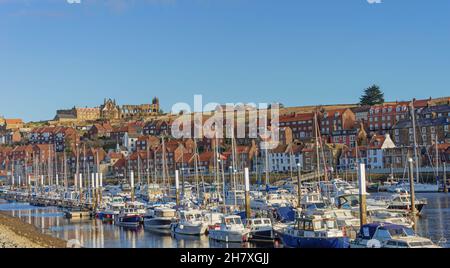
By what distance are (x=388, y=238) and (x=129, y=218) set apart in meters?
18.1

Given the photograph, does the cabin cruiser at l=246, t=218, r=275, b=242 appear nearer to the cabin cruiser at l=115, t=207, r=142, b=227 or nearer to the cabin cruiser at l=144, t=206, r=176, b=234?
the cabin cruiser at l=144, t=206, r=176, b=234

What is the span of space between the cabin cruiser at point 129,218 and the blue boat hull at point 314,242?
13.4 metres

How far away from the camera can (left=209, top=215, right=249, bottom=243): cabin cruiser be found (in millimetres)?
23750

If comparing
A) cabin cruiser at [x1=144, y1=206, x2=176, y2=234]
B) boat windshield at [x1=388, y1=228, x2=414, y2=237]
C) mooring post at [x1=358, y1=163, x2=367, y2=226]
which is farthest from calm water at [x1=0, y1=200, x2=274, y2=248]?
boat windshield at [x1=388, y1=228, x2=414, y2=237]

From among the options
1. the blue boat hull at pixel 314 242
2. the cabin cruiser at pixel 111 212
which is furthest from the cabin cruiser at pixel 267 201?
the blue boat hull at pixel 314 242

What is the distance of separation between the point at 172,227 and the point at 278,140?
5448cm

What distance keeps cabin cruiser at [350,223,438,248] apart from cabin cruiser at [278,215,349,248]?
71 cm

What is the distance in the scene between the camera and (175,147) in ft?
272

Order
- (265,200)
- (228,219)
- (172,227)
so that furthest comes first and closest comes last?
(265,200) → (172,227) → (228,219)

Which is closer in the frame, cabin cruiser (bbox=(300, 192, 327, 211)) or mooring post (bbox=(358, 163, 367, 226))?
mooring post (bbox=(358, 163, 367, 226))
